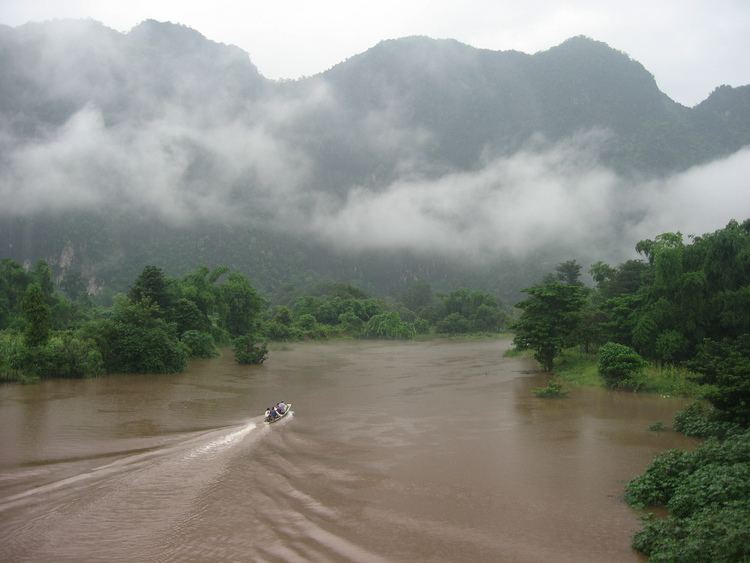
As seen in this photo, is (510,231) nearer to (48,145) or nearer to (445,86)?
(445,86)

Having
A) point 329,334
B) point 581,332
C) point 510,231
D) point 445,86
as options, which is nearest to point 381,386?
point 581,332

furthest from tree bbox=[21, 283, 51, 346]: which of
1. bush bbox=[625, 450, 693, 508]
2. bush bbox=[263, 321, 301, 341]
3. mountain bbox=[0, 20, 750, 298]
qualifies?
mountain bbox=[0, 20, 750, 298]

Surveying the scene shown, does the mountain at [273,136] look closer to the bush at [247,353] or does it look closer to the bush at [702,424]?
the bush at [247,353]

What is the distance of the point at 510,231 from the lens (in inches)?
5098

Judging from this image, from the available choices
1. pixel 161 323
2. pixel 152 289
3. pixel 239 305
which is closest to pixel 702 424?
pixel 161 323

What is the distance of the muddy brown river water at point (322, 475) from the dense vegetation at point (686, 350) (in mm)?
754

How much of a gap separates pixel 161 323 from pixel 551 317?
17.6m

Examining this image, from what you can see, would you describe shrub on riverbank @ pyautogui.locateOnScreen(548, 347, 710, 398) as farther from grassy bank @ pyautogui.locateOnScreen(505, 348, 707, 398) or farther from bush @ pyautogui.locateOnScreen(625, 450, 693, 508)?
bush @ pyautogui.locateOnScreen(625, 450, 693, 508)

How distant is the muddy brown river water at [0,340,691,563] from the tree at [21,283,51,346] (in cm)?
213

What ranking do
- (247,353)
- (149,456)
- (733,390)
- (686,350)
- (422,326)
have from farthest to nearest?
(422,326) → (247,353) → (686,350) → (149,456) → (733,390)

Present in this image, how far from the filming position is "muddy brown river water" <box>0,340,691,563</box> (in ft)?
24.0

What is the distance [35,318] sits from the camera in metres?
20.9

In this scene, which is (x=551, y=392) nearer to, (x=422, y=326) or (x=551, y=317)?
(x=551, y=317)

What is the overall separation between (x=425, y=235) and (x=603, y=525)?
128226 millimetres
